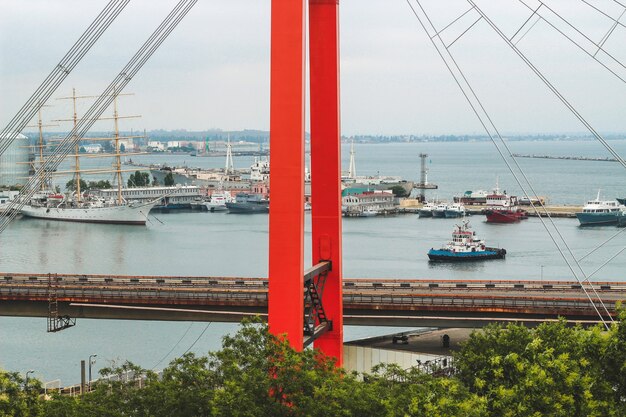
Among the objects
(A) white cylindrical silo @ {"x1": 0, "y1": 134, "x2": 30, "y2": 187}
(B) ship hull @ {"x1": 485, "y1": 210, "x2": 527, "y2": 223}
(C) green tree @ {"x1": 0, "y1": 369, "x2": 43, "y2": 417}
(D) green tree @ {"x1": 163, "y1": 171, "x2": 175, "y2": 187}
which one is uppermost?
(A) white cylindrical silo @ {"x1": 0, "y1": 134, "x2": 30, "y2": 187}

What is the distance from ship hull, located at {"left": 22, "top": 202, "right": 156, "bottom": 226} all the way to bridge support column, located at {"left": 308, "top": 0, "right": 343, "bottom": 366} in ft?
151

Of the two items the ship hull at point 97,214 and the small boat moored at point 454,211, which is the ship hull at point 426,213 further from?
the ship hull at point 97,214

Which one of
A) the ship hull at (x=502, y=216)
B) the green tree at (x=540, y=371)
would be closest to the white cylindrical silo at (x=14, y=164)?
the ship hull at (x=502, y=216)

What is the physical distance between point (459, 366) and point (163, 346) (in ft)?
45.0

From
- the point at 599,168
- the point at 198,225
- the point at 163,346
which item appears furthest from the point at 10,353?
the point at 599,168

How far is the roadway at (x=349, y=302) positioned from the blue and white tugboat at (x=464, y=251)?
1548 cm

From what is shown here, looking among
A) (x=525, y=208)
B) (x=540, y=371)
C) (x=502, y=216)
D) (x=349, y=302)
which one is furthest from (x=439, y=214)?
(x=540, y=371)

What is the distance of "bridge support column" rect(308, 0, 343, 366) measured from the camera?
689 cm

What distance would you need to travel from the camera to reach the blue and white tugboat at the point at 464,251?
3628 cm

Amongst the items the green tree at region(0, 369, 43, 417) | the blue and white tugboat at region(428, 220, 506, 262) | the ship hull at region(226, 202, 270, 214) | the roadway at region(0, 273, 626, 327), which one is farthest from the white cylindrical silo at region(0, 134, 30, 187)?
the green tree at region(0, 369, 43, 417)

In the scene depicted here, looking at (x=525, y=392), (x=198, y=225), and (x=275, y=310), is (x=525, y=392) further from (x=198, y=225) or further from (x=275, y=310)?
(x=198, y=225)

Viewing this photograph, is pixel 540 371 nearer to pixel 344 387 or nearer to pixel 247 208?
pixel 344 387

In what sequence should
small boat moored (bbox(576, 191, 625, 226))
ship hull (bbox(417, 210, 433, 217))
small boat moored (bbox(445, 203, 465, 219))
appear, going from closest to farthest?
small boat moored (bbox(576, 191, 625, 226)), small boat moored (bbox(445, 203, 465, 219)), ship hull (bbox(417, 210, 433, 217))

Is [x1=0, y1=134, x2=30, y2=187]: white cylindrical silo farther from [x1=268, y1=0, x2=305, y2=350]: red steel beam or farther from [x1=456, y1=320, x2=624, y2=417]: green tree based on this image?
[x1=268, y1=0, x2=305, y2=350]: red steel beam
